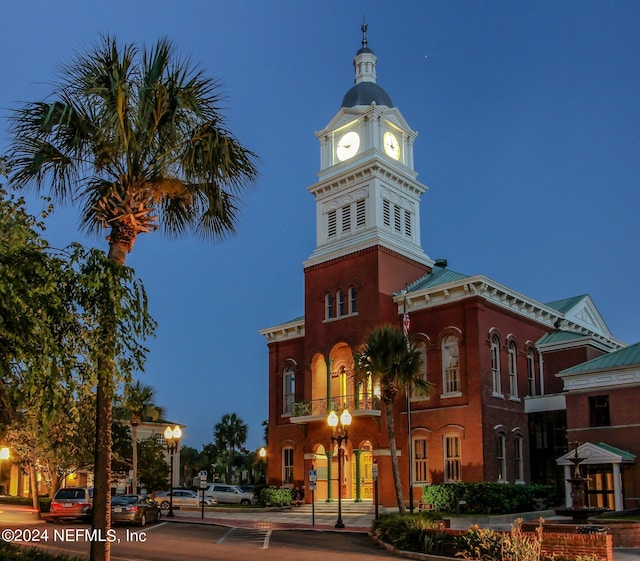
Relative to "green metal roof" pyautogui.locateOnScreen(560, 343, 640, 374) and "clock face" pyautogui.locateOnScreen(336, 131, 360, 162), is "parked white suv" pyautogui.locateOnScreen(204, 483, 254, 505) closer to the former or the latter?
"clock face" pyautogui.locateOnScreen(336, 131, 360, 162)

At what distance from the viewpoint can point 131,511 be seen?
28.4m

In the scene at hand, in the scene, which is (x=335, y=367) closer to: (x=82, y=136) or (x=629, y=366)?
(x=629, y=366)

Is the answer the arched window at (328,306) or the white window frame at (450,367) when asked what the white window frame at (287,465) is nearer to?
the arched window at (328,306)

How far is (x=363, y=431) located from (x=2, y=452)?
19.4 metres

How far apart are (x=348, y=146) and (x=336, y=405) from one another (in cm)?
1457

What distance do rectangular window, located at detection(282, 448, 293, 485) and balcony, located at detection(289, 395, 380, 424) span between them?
→ 2440 mm

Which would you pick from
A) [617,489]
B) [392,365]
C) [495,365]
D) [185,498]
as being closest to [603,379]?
[617,489]

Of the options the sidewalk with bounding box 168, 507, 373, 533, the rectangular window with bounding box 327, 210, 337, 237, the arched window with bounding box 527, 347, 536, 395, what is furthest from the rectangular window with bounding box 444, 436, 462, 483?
the rectangular window with bounding box 327, 210, 337, 237

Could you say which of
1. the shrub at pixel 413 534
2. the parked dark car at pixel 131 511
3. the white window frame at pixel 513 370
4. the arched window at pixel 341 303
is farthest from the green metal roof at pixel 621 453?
the parked dark car at pixel 131 511

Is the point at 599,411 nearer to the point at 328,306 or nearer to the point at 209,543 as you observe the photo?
the point at 328,306

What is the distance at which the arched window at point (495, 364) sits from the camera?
119 feet

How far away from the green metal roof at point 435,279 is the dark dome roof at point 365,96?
1030 cm

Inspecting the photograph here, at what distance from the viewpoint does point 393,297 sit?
38.8 metres

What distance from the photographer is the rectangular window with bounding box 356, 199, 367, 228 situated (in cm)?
4054
